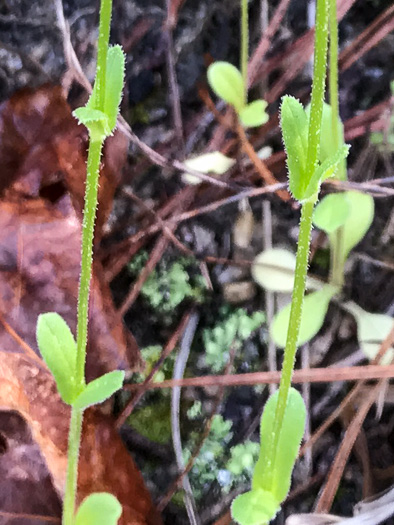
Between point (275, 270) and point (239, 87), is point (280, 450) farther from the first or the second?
point (239, 87)

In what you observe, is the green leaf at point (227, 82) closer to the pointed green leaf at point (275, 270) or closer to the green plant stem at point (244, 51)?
the green plant stem at point (244, 51)

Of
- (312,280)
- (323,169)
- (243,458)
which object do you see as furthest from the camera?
(312,280)

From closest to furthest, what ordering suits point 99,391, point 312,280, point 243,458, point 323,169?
point 323,169 < point 99,391 < point 243,458 < point 312,280

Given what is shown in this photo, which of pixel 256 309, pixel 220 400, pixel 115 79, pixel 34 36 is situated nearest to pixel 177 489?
pixel 220 400

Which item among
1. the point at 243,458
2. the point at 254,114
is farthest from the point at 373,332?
the point at 254,114

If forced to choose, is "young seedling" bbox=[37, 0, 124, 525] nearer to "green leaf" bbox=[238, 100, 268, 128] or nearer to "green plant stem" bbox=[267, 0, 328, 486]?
"green plant stem" bbox=[267, 0, 328, 486]

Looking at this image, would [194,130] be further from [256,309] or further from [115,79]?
[115,79]

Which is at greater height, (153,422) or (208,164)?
(208,164)
